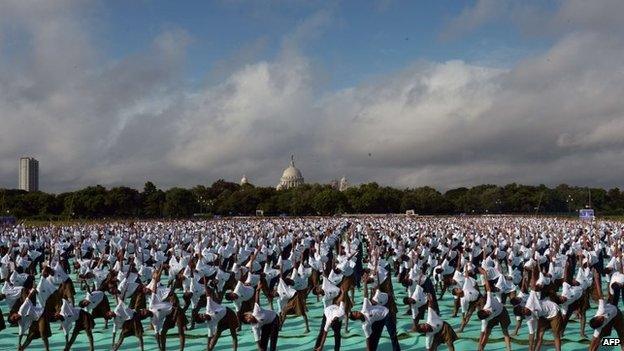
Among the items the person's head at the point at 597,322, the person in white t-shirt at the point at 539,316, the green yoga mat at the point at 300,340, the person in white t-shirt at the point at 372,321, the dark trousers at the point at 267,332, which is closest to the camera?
the person's head at the point at 597,322

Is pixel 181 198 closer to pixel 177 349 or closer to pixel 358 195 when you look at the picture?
pixel 358 195

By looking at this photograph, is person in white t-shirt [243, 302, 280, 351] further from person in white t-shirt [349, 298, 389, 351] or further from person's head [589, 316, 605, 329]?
person's head [589, 316, 605, 329]

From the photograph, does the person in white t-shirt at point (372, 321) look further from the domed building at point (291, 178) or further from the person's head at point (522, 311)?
the domed building at point (291, 178)

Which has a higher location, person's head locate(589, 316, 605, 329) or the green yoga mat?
person's head locate(589, 316, 605, 329)

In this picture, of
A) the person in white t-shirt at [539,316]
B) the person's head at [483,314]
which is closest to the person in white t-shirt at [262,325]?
the person's head at [483,314]

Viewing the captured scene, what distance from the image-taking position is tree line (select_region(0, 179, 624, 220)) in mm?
87000

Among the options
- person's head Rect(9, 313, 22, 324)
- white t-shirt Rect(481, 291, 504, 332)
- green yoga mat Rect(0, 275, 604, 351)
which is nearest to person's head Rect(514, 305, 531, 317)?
white t-shirt Rect(481, 291, 504, 332)

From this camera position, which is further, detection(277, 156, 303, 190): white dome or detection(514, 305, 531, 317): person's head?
detection(277, 156, 303, 190): white dome

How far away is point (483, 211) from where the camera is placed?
4186 inches

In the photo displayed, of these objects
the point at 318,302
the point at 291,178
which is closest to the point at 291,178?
the point at 291,178

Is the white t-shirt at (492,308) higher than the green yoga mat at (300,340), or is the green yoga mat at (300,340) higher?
the white t-shirt at (492,308)

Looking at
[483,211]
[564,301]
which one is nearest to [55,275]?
[564,301]

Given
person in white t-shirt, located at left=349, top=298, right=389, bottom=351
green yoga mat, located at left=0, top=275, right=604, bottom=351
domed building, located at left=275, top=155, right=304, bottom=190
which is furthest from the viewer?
domed building, located at left=275, top=155, right=304, bottom=190

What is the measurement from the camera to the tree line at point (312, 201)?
8700 cm
